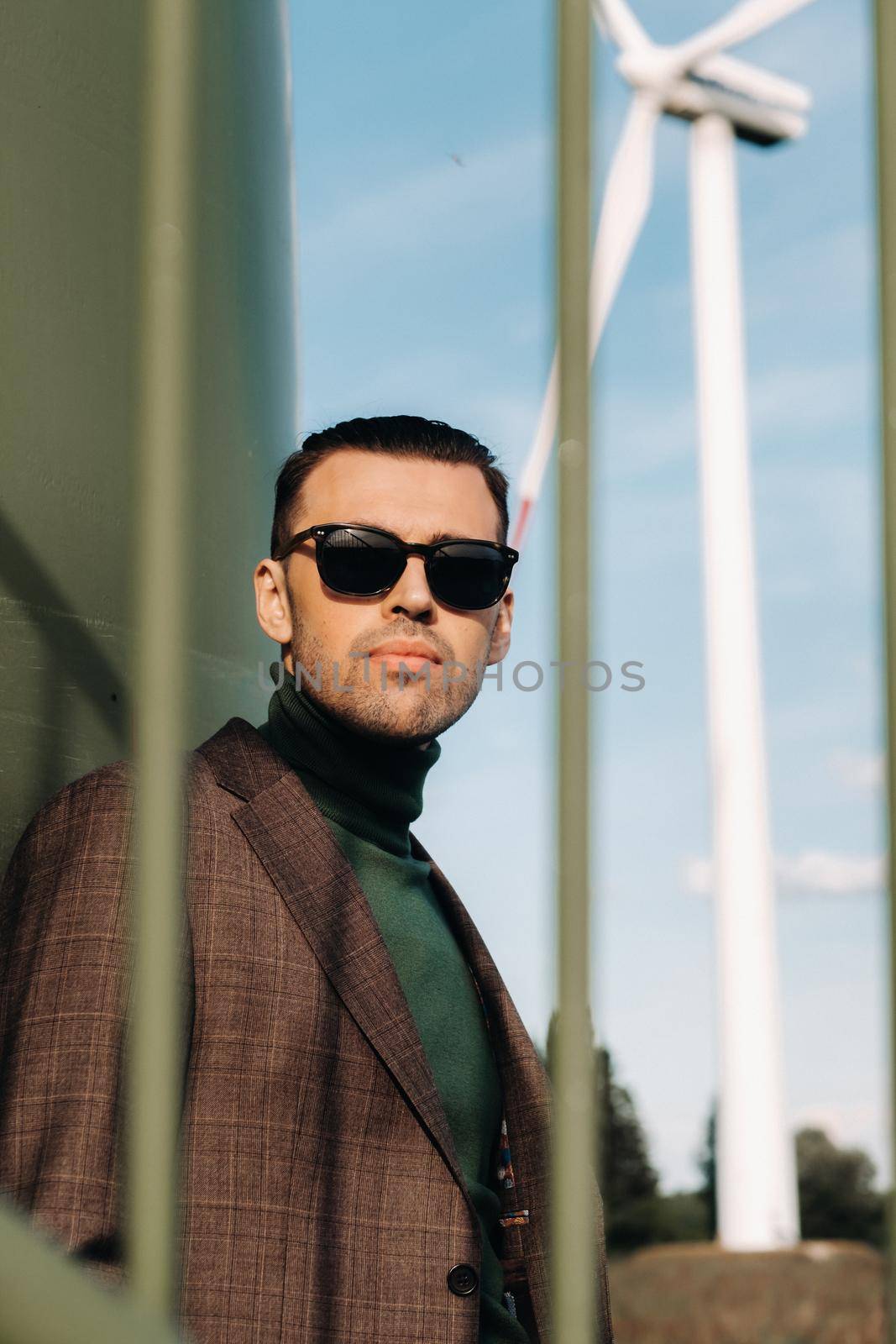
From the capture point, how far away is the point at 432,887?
303 cm

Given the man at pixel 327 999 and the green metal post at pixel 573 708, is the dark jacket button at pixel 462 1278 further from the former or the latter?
the green metal post at pixel 573 708

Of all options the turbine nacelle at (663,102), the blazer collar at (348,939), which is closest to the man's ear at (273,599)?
the blazer collar at (348,939)

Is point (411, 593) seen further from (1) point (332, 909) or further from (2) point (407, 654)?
(1) point (332, 909)

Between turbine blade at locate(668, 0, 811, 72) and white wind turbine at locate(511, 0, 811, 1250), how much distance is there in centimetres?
2

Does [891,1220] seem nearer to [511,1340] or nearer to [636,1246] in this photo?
[511,1340]


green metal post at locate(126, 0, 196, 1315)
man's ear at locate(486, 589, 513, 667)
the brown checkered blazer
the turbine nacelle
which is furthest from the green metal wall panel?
the turbine nacelle

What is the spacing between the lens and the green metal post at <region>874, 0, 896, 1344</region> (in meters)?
1.36

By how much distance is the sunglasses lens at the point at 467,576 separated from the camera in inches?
114

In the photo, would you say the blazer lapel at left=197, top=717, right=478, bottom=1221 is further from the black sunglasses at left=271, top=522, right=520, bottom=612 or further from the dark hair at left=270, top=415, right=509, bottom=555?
the dark hair at left=270, top=415, right=509, bottom=555

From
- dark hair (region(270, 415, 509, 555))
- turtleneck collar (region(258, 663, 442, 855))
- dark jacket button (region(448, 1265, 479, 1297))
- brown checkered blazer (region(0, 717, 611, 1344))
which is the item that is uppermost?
dark hair (region(270, 415, 509, 555))

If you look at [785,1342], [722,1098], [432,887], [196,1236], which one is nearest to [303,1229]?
[196,1236]

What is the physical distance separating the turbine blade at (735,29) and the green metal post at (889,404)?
16136mm

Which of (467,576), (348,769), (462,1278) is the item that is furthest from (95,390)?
(462,1278)

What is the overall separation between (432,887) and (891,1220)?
173cm
